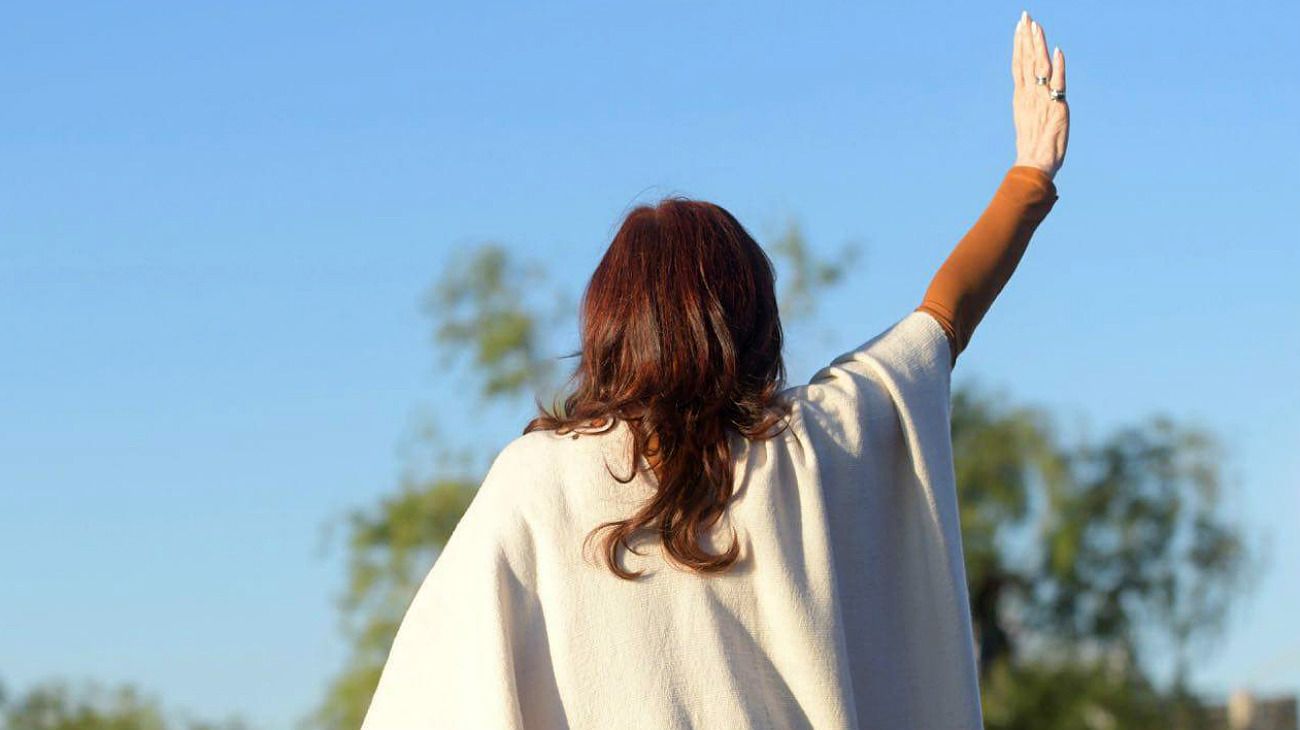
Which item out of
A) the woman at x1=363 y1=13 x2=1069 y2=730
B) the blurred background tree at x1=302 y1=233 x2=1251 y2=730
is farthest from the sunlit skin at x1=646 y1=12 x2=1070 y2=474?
the blurred background tree at x1=302 y1=233 x2=1251 y2=730

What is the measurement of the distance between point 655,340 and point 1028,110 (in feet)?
2.69

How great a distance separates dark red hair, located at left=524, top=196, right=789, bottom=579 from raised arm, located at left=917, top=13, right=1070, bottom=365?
0.98 feet

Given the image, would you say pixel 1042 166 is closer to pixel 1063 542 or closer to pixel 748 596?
pixel 748 596

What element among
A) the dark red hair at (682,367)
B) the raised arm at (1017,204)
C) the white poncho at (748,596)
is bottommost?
the white poncho at (748,596)

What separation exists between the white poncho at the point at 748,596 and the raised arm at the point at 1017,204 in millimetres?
77

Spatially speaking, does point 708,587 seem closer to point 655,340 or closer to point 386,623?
point 655,340

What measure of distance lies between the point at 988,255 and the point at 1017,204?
12 centimetres

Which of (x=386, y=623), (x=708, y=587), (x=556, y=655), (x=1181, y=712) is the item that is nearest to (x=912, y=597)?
(x=708, y=587)

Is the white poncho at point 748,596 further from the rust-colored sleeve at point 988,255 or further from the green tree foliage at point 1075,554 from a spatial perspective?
the green tree foliage at point 1075,554

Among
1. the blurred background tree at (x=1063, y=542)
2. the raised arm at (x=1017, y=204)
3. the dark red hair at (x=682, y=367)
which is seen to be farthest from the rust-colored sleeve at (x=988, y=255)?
the blurred background tree at (x=1063, y=542)

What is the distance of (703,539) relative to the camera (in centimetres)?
231

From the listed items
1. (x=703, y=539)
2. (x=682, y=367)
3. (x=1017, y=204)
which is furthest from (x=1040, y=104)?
(x=703, y=539)

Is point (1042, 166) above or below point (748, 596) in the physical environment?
above

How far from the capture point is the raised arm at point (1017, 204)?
255 cm
